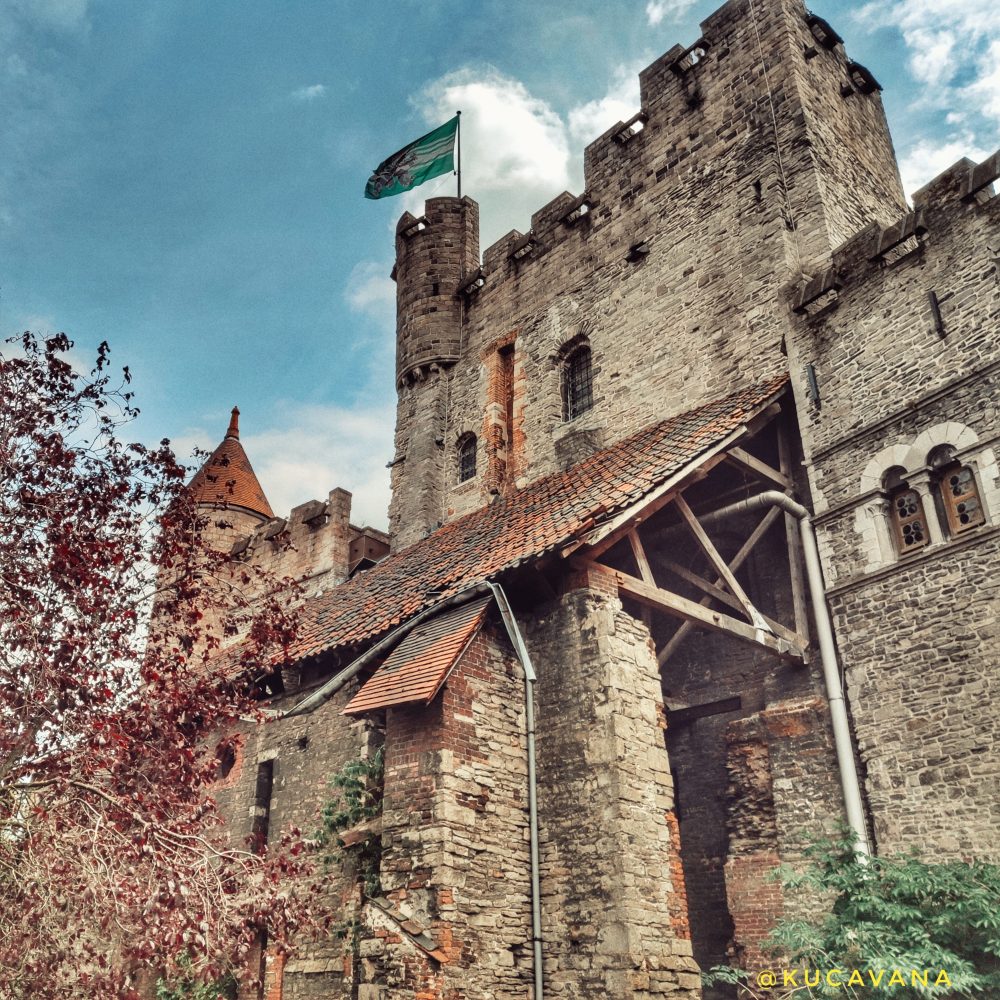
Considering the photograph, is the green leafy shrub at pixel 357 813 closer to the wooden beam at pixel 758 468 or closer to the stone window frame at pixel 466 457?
the wooden beam at pixel 758 468

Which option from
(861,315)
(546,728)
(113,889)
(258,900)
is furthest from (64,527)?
(861,315)

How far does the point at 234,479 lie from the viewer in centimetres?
2489

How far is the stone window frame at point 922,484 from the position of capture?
9.49 metres

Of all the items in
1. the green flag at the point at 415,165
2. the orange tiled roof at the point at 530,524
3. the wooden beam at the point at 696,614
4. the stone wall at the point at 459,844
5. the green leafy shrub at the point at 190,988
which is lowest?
the green leafy shrub at the point at 190,988

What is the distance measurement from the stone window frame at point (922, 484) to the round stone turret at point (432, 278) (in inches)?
436

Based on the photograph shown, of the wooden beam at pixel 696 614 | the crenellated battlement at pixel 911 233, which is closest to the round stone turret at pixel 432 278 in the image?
the crenellated battlement at pixel 911 233

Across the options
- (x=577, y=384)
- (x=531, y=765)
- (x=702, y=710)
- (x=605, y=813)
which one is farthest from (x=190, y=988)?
(x=577, y=384)

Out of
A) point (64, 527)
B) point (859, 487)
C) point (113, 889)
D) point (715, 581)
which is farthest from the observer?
point (715, 581)

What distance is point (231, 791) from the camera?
13.1m

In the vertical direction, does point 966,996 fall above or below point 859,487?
below

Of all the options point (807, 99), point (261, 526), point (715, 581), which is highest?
point (807, 99)

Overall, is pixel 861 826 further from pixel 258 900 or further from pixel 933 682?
pixel 258 900

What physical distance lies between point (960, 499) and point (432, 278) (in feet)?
44.0

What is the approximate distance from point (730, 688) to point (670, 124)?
34.7 ft
